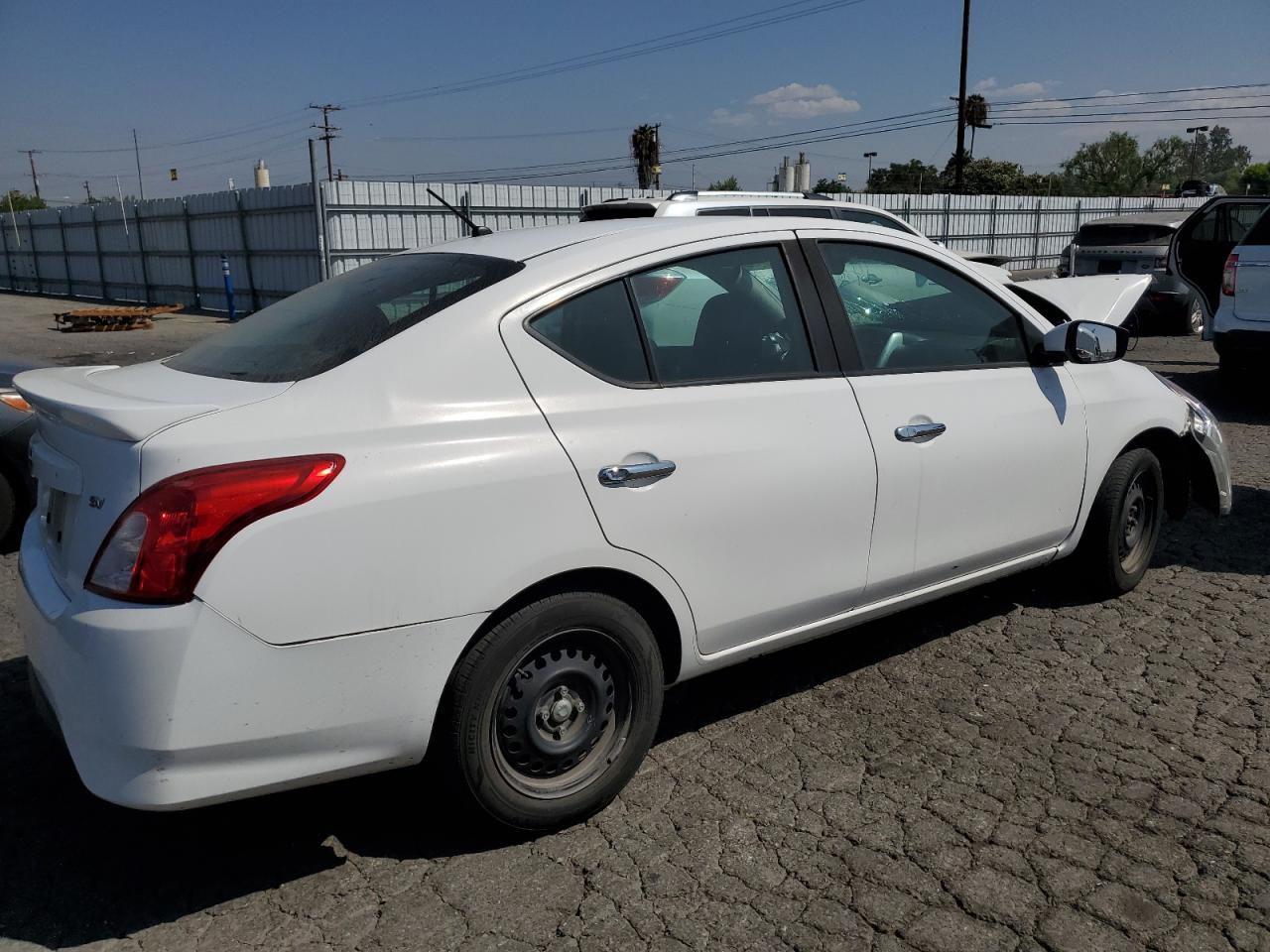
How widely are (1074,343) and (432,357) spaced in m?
2.53

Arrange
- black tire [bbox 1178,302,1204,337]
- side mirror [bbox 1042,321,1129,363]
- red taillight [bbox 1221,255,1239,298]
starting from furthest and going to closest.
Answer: black tire [bbox 1178,302,1204,337]
red taillight [bbox 1221,255,1239,298]
side mirror [bbox 1042,321,1129,363]

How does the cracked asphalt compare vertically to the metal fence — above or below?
below

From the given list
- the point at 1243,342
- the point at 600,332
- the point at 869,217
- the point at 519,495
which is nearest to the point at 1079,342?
the point at 600,332

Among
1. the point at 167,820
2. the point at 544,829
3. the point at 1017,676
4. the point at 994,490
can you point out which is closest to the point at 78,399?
the point at 167,820

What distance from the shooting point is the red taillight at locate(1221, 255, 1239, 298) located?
9055mm

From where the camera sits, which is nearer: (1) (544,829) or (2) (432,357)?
(2) (432,357)

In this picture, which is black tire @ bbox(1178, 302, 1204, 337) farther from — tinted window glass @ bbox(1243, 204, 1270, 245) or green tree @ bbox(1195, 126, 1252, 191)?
green tree @ bbox(1195, 126, 1252, 191)

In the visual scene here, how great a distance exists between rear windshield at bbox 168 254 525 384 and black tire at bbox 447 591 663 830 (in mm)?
832

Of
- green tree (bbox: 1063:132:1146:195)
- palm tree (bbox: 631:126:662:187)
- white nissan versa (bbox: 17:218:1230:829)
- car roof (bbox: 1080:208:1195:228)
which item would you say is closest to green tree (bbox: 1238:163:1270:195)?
green tree (bbox: 1063:132:1146:195)

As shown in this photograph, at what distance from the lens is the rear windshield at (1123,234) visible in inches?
591

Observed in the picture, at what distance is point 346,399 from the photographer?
99.5 inches

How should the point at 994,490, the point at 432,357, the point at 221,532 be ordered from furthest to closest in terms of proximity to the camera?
the point at 994,490 < the point at 432,357 < the point at 221,532

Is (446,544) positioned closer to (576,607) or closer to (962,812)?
(576,607)

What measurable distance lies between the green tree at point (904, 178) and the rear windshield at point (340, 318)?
2757 inches
